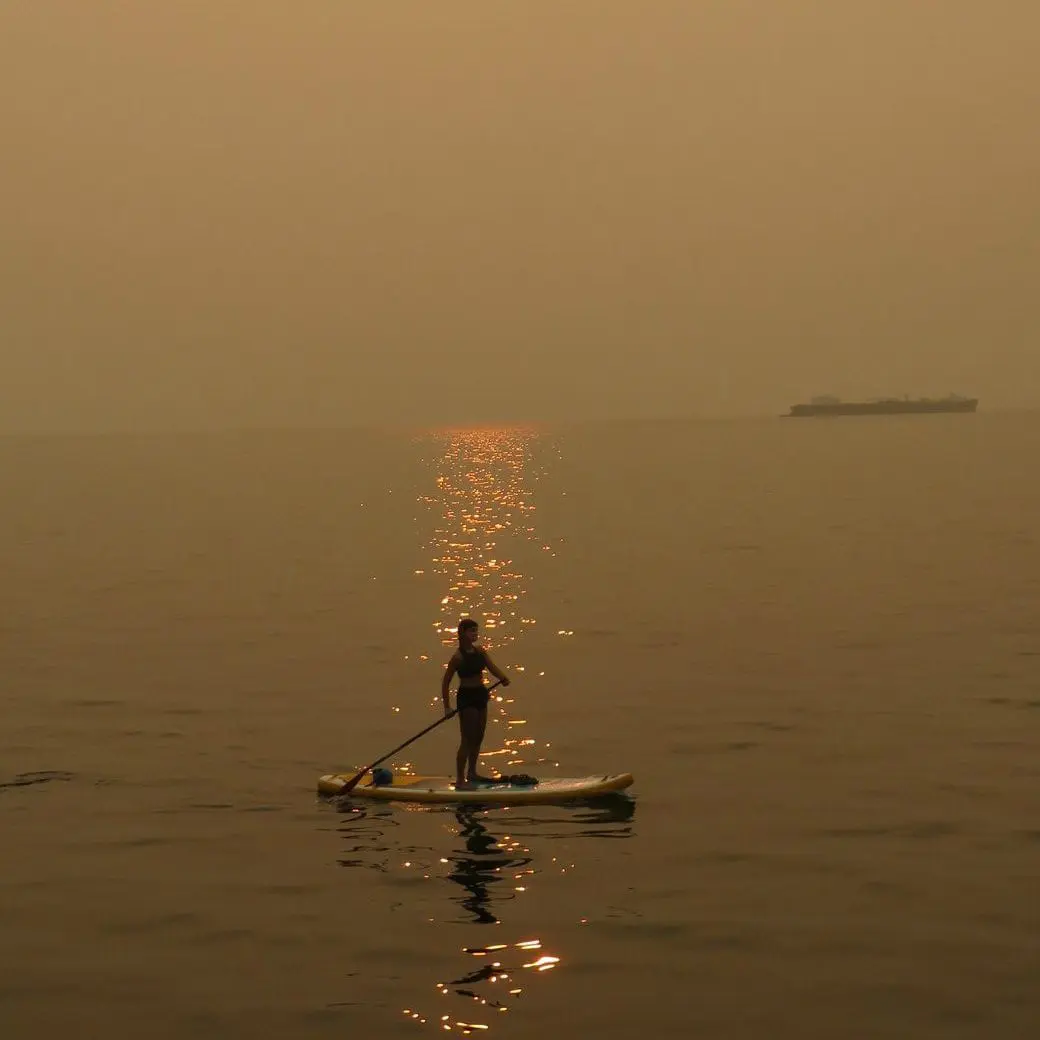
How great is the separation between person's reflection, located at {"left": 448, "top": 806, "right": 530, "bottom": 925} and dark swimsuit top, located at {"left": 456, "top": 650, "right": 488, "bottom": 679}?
1896 millimetres

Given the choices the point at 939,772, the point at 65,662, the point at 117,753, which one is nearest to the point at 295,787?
the point at 117,753

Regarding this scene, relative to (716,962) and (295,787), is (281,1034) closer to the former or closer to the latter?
(716,962)

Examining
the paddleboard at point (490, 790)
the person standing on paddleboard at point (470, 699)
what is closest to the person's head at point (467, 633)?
the person standing on paddleboard at point (470, 699)

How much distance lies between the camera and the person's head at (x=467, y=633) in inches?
800

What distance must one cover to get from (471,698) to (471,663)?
46cm

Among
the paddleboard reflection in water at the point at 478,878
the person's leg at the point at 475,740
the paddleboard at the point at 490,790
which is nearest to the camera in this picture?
the paddleboard reflection in water at the point at 478,878

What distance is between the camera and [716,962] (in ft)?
46.7

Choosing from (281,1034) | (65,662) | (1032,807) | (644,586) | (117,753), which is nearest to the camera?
(281,1034)

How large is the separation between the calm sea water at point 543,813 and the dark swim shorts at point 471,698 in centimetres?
143

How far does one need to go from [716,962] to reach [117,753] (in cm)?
1263

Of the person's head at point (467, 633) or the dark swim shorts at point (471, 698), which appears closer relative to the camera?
the person's head at point (467, 633)

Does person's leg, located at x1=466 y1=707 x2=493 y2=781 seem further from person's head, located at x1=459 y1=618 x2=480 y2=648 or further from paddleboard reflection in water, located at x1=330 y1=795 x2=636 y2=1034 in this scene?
person's head, located at x1=459 y1=618 x2=480 y2=648

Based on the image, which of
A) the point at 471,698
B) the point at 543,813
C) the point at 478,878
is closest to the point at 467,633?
the point at 471,698

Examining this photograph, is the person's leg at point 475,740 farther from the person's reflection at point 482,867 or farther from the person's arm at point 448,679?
the person's reflection at point 482,867
